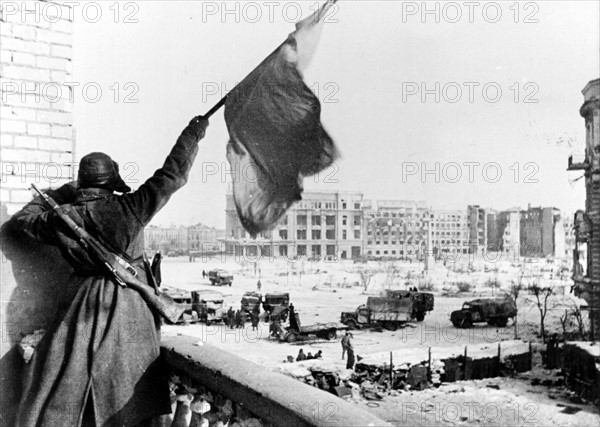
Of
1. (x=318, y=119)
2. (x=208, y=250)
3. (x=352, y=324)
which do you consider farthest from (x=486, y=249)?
(x=318, y=119)

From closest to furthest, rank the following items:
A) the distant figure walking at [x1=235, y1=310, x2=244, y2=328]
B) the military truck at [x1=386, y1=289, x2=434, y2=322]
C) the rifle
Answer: the rifle → the distant figure walking at [x1=235, y1=310, x2=244, y2=328] → the military truck at [x1=386, y1=289, x2=434, y2=322]

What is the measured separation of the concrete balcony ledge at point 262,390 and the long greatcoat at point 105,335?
0.22 meters

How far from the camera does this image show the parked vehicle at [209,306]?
24.3m

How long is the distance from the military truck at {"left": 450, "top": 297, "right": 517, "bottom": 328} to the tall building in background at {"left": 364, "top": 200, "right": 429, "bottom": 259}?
16.9ft

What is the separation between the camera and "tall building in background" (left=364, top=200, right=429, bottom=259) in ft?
88.7

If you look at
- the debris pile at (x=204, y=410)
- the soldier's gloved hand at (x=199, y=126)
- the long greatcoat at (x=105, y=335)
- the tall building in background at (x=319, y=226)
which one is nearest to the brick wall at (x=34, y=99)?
the long greatcoat at (x=105, y=335)

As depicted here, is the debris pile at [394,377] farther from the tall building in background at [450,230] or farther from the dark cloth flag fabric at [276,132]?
the dark cloth flag fabric at [276,132]

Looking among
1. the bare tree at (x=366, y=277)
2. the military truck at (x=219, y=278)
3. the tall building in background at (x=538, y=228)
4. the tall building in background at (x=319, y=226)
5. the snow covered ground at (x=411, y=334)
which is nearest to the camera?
the snow covered ground at (x=411, y=334)

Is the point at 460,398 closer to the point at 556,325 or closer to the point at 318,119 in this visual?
the point at 556,325

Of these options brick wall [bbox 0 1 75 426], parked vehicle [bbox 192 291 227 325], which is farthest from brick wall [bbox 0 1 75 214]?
parked vehicle [bbox 192 291 227 325]

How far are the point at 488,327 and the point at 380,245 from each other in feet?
27.4

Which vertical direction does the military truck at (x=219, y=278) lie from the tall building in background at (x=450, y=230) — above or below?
below

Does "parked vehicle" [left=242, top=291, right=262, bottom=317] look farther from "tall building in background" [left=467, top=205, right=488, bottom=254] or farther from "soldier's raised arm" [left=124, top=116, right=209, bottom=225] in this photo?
"soldier's raised arm" [left=124, top=116, right=209, bottom=225]

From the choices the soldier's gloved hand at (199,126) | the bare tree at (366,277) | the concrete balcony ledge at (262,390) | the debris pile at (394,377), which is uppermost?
the soldier's gloved hand at (199,126)
